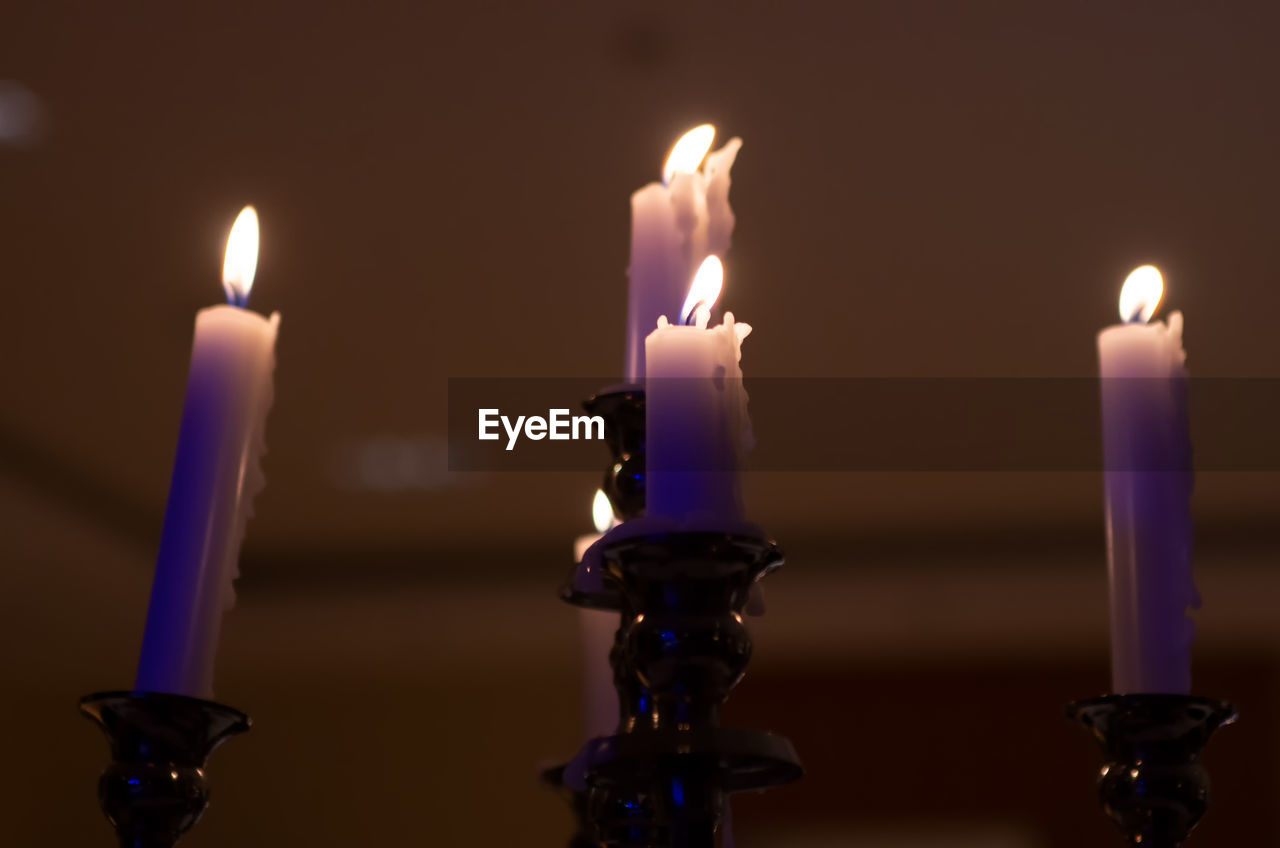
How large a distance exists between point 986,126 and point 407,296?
1000mm

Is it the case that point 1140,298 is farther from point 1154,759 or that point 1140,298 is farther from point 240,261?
point 240,261

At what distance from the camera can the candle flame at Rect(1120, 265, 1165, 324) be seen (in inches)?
21.2

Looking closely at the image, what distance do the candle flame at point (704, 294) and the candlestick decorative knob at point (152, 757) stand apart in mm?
192

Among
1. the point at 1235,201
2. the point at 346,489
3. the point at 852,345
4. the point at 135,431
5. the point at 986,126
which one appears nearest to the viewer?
the point at 986,126

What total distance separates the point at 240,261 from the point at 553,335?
6.39 ft

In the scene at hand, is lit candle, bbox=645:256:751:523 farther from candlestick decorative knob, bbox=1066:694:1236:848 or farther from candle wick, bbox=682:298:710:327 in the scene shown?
candlestick decorative knob, bbox=1066:694:1236:848

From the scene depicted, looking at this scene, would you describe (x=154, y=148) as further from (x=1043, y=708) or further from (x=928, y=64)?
(x=1043, y=708)

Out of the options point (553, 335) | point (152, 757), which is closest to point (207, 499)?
point (152, 757)

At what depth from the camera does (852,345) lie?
253 cm

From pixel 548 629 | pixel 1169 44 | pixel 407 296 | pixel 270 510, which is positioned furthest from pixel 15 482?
pixel 1169 44

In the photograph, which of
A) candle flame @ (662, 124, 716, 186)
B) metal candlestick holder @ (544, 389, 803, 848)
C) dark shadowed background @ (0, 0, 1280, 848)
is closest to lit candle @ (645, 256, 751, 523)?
metal candlestick holder @ (544, 389, 803, 848)

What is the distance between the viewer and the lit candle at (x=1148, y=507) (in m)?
0.45

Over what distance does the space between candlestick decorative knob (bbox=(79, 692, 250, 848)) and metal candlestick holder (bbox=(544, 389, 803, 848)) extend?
0.13 meters

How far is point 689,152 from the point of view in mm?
526
